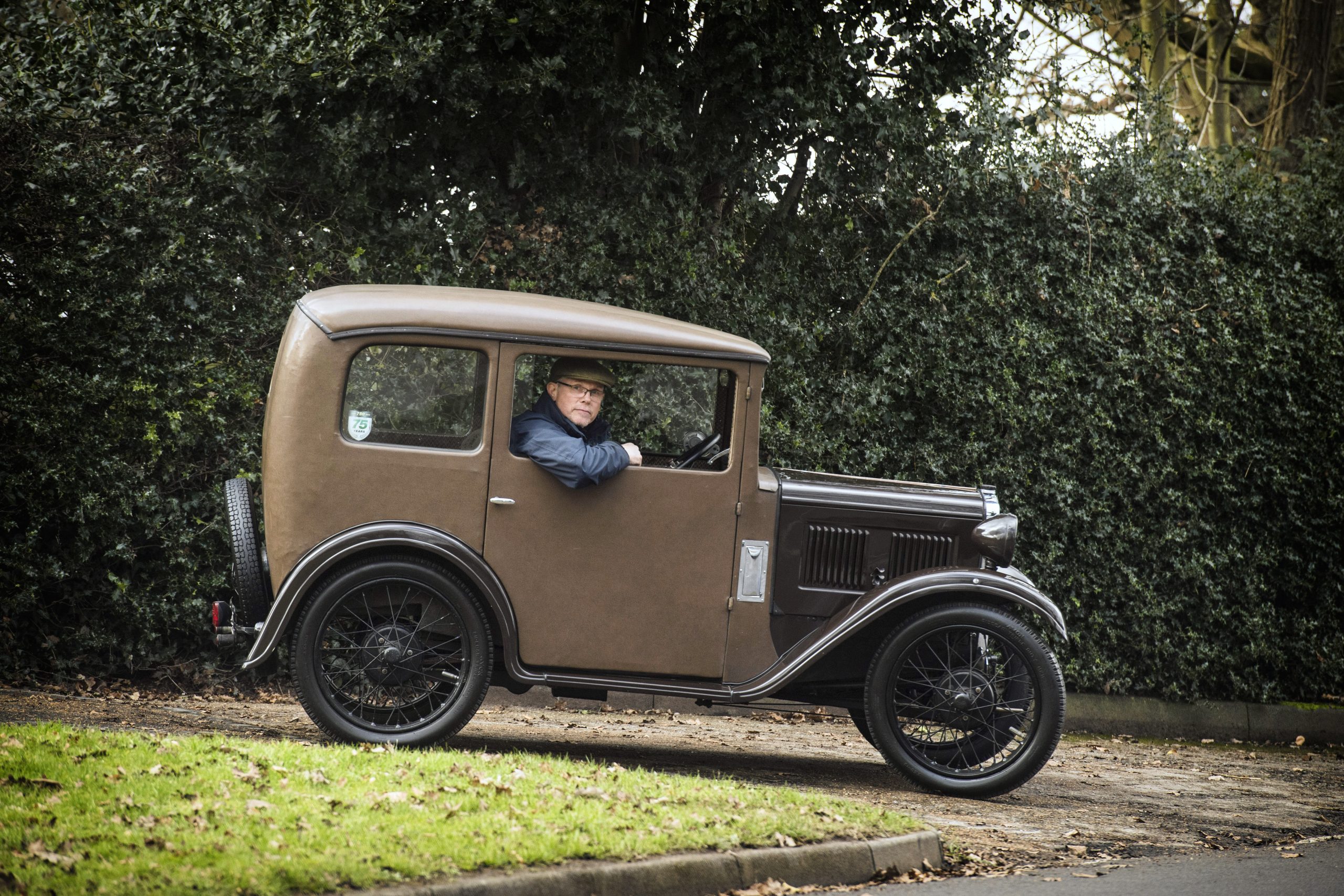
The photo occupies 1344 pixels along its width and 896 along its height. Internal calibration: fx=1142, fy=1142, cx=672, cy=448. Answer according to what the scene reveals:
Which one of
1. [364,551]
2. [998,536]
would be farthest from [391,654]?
[998,536]

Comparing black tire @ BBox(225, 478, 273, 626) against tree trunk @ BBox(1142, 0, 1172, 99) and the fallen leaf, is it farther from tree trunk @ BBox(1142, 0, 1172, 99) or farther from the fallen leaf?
tree trunk @ BBox(1142, 0, 1172, 99)

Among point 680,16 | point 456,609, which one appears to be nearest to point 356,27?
point 680,16

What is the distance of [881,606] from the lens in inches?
211

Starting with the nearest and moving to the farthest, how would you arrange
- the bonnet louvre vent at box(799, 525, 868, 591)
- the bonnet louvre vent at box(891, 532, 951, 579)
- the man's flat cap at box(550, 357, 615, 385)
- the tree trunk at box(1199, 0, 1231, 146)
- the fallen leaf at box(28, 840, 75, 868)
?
the fallen leaf at box(28, 840, 75, 868) < the man's flat cap at box(550, 357, 615, 385) < the bonnet louvre vent at box(799, 525, 868, 591) < the bonnet louvre vent at box(891, 532, 951, 579) < the tree trunk at box(1199, 0, 1231, 146)

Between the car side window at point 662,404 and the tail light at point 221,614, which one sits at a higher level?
the car side window at point 662,404

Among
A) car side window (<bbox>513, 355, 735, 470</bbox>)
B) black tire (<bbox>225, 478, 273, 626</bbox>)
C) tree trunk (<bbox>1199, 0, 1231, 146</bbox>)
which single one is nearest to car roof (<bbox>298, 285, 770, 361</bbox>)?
car side window (<bbox>513, 355, 735, 470</bbox>)

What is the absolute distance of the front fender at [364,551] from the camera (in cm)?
515

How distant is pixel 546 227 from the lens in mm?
7777

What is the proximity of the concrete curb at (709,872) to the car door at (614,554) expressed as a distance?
1.40m

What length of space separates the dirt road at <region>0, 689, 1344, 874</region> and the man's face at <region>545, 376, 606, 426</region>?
5.99ft

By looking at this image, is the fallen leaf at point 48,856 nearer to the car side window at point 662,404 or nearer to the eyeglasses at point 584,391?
the car side window at point 662,404

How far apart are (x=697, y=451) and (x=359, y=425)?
1636mm

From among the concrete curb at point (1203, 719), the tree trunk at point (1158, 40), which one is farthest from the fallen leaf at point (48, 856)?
the tree trunk at point (1158, 40)

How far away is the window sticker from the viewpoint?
5.34m
